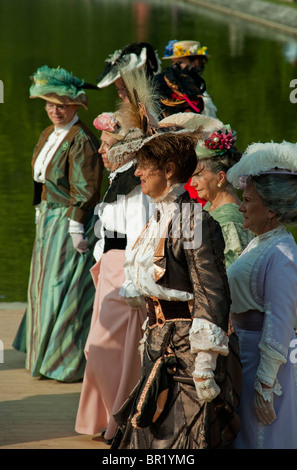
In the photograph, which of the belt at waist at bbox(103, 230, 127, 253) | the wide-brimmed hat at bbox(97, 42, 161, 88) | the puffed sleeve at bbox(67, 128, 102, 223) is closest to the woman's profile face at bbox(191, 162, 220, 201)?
the belt at waist at bbox(103, 230, 127, 253)

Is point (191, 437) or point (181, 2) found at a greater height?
point (191, 437)

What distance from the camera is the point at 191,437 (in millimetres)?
3262

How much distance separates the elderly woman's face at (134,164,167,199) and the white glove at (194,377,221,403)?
28.0 inches

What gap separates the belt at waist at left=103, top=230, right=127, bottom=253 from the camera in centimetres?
494

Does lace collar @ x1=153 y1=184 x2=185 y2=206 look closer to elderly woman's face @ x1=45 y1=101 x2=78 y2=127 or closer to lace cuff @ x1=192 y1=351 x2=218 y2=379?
lace cuff @ x1=192 y1=351 x2=218 y2=379

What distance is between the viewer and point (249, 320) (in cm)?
356

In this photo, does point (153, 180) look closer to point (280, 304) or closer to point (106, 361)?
point (280, 304)

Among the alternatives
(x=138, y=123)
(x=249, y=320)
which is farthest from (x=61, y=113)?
(x=249, y=320)

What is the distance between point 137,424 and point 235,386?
0.37 meters

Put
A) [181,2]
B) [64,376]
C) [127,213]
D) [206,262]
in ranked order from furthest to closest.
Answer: [181,2], [64,376], [127,213], [206,262]

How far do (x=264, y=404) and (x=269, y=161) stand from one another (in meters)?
0.88

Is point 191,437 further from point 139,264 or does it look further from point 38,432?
point 38,432

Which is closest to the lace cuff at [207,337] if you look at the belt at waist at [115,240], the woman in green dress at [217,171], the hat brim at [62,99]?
the woman in green dress at [217,171]

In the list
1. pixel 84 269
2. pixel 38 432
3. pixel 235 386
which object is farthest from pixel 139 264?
pixel 84 269
